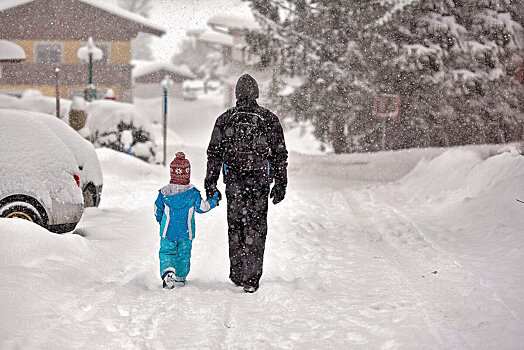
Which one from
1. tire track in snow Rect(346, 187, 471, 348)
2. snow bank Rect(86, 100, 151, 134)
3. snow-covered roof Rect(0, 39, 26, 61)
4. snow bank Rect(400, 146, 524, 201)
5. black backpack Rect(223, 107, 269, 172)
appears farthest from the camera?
snow bank Rect(86, 100, 151, 134)

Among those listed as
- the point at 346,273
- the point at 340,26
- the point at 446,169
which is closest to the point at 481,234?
the point at 346,273

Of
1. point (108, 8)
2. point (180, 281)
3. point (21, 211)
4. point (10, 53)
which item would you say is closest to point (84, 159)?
point (21, 211)

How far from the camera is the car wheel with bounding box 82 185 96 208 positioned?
28.0ft

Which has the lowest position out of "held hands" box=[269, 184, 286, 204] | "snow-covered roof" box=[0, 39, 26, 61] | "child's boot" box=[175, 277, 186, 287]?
"child's boot" box=[175, 277, 186, 287]

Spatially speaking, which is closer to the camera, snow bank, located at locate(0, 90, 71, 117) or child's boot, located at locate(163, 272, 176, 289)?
child's boot, located at locate(163, 272, 176, 289)

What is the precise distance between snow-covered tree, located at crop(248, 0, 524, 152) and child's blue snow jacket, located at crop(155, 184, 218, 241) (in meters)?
12.2

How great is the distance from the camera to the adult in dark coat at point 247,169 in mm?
5453

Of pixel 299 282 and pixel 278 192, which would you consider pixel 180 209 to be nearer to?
pixel 278 192

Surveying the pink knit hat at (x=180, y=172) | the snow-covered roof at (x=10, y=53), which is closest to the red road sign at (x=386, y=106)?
the snow-covered roof at (x=10, y=53)

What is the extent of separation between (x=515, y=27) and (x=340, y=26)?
17.0 feet

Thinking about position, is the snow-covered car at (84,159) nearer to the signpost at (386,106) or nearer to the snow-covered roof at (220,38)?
the signpost at (386,106)

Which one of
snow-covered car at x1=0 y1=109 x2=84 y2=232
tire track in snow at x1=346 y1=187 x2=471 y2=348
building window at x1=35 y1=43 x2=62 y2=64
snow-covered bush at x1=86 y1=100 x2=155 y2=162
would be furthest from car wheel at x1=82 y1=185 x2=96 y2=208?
building window at x1=35 y1=43 x2=62 y2=64

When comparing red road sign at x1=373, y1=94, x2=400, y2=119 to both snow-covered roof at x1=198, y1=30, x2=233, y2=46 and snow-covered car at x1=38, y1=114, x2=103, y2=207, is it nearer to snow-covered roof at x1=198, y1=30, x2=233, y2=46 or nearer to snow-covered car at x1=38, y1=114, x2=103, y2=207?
snow-covered car at x1=38, y1=114, x2=103, y2=207

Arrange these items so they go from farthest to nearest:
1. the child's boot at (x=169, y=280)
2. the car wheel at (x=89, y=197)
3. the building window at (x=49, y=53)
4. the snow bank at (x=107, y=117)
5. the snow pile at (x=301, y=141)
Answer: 1. the building window at (x=49, y=53)
2. the snow pile at (x=301, y=141)
3. the snow bank at (x=107, y=117)
4. the car wheel at (x=89, y=197)
5. the child's boot at (x=169, y=280)
